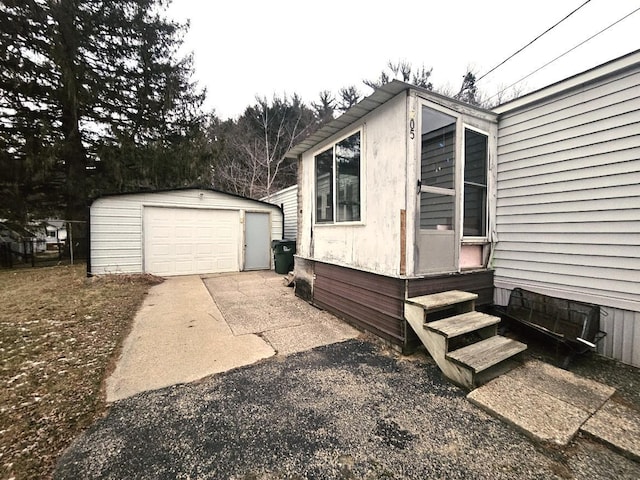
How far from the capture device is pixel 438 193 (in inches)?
134

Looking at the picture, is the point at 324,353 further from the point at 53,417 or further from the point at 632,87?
the point at 632,87

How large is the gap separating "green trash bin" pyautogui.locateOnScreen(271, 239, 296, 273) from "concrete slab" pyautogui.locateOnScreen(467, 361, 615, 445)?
643 centimetres

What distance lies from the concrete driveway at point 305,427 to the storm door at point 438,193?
4.04 feet

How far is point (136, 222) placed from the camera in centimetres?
728

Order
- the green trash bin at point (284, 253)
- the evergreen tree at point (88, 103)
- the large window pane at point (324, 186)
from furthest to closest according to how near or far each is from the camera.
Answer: the green trash bin at point (284, 253)
the evergreen tree at point (88, 103)
the large window pane at point (324, 186)

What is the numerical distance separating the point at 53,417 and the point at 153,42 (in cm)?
1208

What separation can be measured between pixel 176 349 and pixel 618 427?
388 cm

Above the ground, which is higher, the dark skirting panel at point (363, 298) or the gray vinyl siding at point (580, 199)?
the gray vinyl siding at point (580, 199)

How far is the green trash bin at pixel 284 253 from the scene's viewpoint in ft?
27.0

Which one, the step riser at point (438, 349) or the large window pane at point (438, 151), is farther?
the large window pane at point (438, 151)

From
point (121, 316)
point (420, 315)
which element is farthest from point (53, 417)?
point (420, 315)

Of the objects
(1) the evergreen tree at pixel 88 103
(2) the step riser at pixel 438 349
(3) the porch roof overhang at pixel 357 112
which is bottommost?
(2) the step riser at pixel 438 349

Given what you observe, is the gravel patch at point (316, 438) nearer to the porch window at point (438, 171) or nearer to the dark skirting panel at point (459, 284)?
the dark skirting panel at point (459, 284)

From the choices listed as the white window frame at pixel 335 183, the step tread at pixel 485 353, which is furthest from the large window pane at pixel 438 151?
the step tread at pixel 485 353
